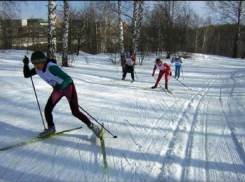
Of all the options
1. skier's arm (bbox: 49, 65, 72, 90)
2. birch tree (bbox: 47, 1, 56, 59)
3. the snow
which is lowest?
the snow

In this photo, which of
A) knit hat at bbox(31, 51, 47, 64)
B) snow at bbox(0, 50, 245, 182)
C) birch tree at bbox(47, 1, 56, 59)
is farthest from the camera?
birch tree at bbox(47, 1, 56, 59)

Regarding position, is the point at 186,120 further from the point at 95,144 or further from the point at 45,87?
the point at 45,87

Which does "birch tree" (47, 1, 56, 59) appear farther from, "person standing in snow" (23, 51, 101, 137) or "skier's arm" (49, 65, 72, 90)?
"skier's arm" (49, 65, 72, 90)

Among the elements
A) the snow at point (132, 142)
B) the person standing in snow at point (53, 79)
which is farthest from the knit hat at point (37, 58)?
the snow at point (132, 142)

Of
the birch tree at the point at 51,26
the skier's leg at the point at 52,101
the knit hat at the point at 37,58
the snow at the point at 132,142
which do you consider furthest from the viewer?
the birch tree at the point at 51,26

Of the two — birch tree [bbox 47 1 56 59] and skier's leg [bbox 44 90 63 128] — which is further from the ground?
birch tree [bbox 47 1 56 59]

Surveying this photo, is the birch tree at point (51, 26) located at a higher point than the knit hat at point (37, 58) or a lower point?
higher

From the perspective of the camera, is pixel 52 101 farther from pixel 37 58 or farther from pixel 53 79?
pixel 37 58

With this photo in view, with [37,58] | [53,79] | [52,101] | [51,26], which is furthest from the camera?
[51,26]

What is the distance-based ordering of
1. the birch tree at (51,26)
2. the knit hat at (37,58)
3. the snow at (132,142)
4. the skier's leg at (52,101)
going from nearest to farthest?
the snow at (132,142) < the knit hat at (37,58) < the skier's leg at (52,101) < the birch tree at (51,26)

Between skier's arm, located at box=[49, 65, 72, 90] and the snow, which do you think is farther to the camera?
skier's arm, located at box=[49, 65, 72, 90]

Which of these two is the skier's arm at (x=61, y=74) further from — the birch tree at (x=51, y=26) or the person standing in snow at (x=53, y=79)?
the birch tree at (x=51, y=26)

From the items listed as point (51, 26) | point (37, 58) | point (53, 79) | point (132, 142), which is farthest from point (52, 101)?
point (51, 26)

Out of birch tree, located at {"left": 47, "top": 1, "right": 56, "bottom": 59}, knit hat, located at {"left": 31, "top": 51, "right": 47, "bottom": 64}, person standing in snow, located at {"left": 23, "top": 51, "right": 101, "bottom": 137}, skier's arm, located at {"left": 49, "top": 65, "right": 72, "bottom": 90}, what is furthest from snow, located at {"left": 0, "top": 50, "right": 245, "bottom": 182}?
birch tree, located at {"left": 47, "top": 1, "right": 56, "bottom": 59}
